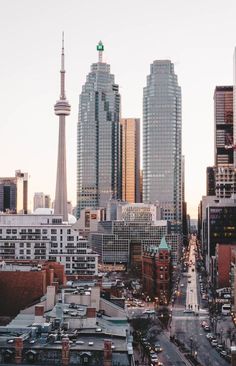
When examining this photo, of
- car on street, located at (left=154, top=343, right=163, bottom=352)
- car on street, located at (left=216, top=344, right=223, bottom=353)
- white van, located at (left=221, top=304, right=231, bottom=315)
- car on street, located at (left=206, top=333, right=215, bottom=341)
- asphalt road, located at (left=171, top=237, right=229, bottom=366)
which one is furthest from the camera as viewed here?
white van, located at (left=221, top=304, right=231, bottom=315)

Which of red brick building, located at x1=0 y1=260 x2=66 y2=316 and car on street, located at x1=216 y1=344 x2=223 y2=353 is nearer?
red brick building, located at x1=0 y1=260 x2=66 y2=316

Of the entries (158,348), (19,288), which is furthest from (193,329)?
(19,288)

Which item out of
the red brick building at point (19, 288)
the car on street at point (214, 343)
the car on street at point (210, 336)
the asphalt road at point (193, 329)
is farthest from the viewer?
the car on street at point (210, 336)

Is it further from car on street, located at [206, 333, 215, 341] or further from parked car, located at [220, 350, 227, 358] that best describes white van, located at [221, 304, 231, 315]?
parked car, located at [220, 350, 227, 358]

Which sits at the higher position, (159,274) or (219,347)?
(159,274)

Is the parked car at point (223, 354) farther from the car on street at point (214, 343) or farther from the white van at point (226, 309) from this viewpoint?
the white van at point (226, 309)

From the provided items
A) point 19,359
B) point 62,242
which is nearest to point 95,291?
point 19,359

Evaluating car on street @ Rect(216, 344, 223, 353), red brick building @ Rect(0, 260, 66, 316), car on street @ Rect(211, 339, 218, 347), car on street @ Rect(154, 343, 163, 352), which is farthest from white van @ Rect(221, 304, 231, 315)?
red brick building @ Rect(0, 260, 66, 316)

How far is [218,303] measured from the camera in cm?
14800

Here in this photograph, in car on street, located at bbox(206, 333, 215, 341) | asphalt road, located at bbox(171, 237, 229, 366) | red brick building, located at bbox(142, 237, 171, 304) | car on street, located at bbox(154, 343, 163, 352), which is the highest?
red brick building, located at bbox(142, 237, 171, 304)

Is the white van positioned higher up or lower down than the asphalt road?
higher up

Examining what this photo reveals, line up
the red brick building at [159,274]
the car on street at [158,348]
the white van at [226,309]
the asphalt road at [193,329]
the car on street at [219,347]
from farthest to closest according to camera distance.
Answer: the red brick building at [159,274]
the white van at [226,309]
the car on street at [219,347]
the car on street at [158,348]
the asphalt road at [193,329]

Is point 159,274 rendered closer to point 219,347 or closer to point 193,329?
point 193,329

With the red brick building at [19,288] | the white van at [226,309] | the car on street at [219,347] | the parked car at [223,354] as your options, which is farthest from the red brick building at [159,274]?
the red brick building at [19,288]
